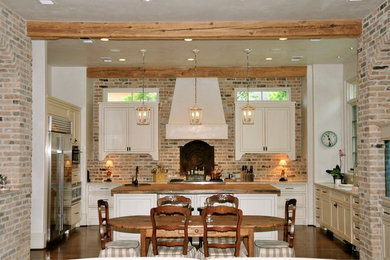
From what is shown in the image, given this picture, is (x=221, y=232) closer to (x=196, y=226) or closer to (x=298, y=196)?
(x=196, y=226)

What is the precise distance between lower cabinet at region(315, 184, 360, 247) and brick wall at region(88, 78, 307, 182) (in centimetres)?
158

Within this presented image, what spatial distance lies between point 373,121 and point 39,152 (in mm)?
5403

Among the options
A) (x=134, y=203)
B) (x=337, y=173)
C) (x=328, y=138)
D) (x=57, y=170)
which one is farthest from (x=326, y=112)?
(x=57, y=170)

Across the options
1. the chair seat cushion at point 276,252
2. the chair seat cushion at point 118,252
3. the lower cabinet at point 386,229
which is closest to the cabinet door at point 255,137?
the lower cabinet at point 386,229

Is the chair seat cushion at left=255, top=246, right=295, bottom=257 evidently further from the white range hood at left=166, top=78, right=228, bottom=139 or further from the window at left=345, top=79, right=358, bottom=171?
the white range hood at left=166, top=78, right=228, bottom=139

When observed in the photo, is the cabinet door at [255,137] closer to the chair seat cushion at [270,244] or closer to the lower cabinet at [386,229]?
the lower cabinet at [386,229]

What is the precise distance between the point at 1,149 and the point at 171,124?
497cm

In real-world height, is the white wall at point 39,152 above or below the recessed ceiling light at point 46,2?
below

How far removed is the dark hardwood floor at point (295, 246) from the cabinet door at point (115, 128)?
7.17 ft

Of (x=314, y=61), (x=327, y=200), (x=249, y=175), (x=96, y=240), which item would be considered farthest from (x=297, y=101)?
(x=96, y=240)

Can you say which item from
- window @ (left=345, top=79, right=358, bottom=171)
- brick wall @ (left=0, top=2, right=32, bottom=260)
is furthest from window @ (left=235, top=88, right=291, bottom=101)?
brick wall @ (left=0, top=2, right=32, bottom=260)

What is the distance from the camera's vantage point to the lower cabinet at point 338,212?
7.87 m

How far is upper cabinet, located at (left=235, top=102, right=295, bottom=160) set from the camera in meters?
11.2

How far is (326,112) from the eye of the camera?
1072cm
